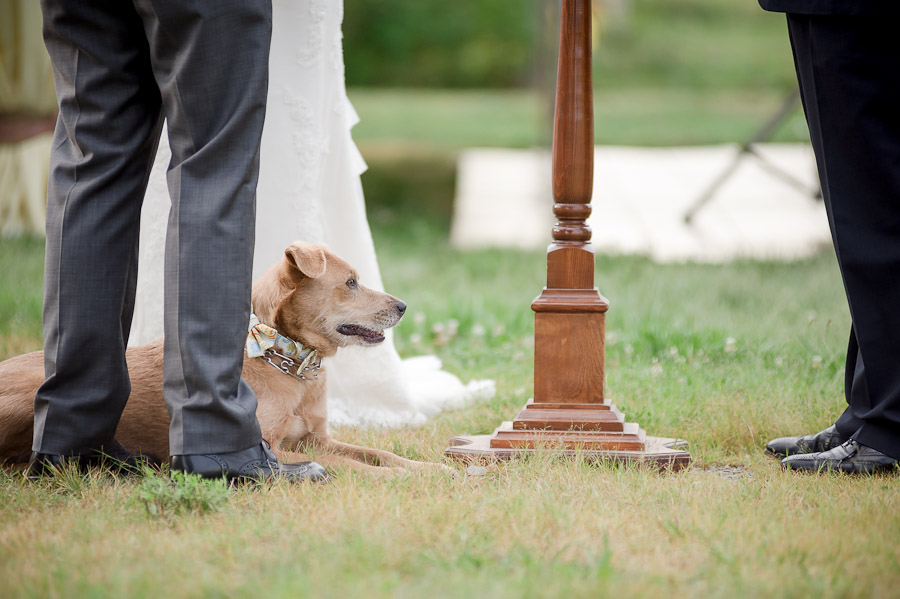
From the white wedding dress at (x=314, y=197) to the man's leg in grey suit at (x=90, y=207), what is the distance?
0.91 meters

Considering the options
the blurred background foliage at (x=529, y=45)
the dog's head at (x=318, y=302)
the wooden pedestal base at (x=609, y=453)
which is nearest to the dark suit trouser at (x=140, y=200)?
the dog's head at (x=318, y=302)

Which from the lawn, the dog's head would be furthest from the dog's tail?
the dog's head

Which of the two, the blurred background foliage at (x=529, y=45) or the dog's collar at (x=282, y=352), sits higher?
the blurred background foliage at (x=529, y=45)

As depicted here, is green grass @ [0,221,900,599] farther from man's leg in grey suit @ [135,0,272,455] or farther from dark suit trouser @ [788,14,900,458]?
dark suit trouser @ [788,14,900,458]

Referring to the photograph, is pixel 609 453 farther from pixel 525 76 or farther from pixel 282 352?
pixel 525 76

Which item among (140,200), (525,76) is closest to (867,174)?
(140,200)

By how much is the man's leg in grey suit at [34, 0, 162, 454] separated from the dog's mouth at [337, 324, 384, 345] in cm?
68

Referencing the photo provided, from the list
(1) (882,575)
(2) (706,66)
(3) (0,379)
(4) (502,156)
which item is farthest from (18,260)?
(2) (706,66)

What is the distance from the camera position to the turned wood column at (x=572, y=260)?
2.76 m

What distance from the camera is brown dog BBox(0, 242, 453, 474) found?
2.62 meters

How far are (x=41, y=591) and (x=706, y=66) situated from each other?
83.0 feet

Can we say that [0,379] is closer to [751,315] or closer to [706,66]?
[751,315]

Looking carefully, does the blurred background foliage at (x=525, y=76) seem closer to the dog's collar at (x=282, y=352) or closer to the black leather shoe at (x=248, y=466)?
the dog's collar at (x=282, y=352)

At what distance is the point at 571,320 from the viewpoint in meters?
2.78
